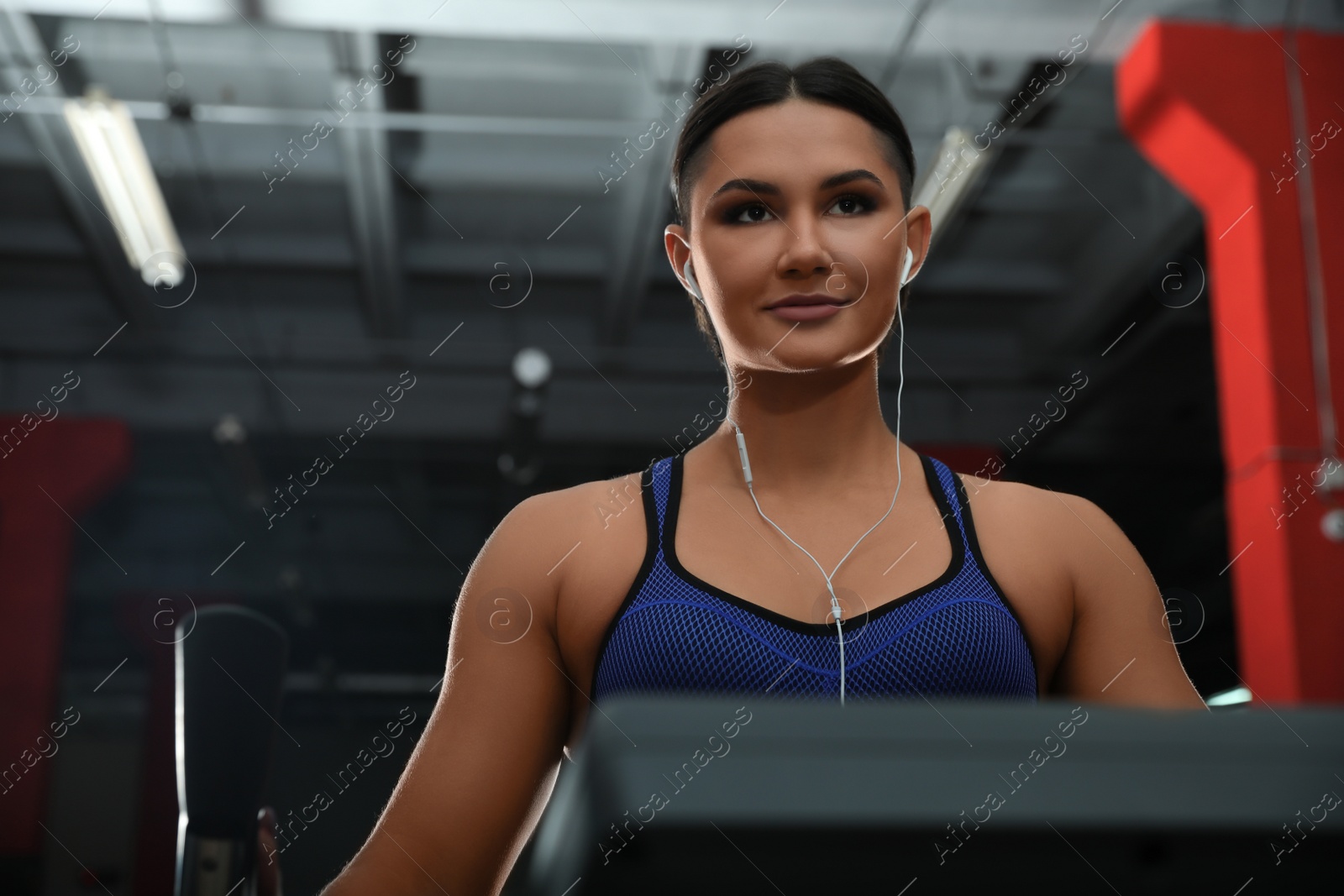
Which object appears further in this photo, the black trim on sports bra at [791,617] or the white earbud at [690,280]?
the white earbud at [690,280]

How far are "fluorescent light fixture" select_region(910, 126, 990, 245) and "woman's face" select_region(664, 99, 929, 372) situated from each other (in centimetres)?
306

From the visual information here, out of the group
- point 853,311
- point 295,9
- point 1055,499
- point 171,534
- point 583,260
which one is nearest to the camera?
point 853,311

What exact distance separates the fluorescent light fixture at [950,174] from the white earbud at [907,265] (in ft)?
9.70

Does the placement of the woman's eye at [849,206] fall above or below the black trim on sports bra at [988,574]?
above

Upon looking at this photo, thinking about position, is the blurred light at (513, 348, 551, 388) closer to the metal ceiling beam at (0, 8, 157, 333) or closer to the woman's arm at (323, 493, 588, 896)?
the metal ceiling beam at (0, 8, 157, 333)

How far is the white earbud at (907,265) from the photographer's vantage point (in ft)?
3.95

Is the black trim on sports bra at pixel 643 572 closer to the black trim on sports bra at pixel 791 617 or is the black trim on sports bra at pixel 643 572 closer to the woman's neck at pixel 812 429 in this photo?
the black trim on sports bra at pixel 791 617

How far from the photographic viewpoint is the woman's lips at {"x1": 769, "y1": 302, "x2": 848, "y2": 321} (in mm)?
1082

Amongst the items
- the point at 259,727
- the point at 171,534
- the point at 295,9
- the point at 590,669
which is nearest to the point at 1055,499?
the point at 590,669

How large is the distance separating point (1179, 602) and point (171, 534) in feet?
42.0

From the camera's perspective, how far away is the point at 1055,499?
3.91 ft

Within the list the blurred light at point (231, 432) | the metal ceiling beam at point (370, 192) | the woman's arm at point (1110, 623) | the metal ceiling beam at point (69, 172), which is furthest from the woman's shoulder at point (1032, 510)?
the blurred light at point (231, 432)

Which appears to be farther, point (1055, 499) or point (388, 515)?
point (388, 515)

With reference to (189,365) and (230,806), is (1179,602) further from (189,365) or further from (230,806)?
(189,365)
